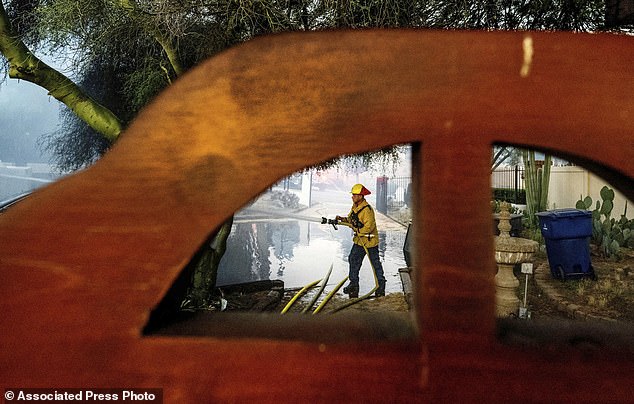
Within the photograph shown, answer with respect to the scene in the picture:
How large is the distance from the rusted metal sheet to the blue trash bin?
6485 millimetres

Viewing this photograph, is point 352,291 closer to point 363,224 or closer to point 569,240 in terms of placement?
point 363,224

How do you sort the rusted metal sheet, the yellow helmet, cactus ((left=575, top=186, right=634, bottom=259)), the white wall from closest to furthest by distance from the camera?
the rusted metal sheet < the yellow helmet < cactus ((left=575, top=186, right=634, bottom=259)) < the white wall

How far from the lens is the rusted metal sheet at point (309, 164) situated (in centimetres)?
66

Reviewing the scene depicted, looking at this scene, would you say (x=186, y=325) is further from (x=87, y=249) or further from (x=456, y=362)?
(x=456, y=362)

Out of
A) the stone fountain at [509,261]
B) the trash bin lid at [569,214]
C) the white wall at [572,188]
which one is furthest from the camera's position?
the white wall at [572,188]

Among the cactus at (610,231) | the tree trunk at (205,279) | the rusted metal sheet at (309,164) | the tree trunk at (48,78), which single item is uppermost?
the tree trunk at (48,78)

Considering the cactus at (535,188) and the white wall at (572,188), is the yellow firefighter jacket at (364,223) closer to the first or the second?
the cactus at (535,188)

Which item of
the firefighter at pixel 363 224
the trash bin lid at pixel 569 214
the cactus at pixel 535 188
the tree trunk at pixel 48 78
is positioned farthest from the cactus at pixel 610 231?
the tree trunk at pixel 48 78

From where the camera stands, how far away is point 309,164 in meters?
0.67

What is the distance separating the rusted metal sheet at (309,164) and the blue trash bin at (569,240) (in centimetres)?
648

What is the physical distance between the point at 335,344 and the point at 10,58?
508 cm

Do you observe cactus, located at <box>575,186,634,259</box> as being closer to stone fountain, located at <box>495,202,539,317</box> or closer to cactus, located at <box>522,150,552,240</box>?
cactus, located at <box>522,150,552,240</box>

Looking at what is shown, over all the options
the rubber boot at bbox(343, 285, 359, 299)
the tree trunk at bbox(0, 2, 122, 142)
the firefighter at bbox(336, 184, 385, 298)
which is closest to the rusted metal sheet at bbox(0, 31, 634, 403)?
the tree trunk at bbox(0, 2, 122, 142)

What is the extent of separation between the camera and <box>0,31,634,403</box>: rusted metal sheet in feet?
2.17
